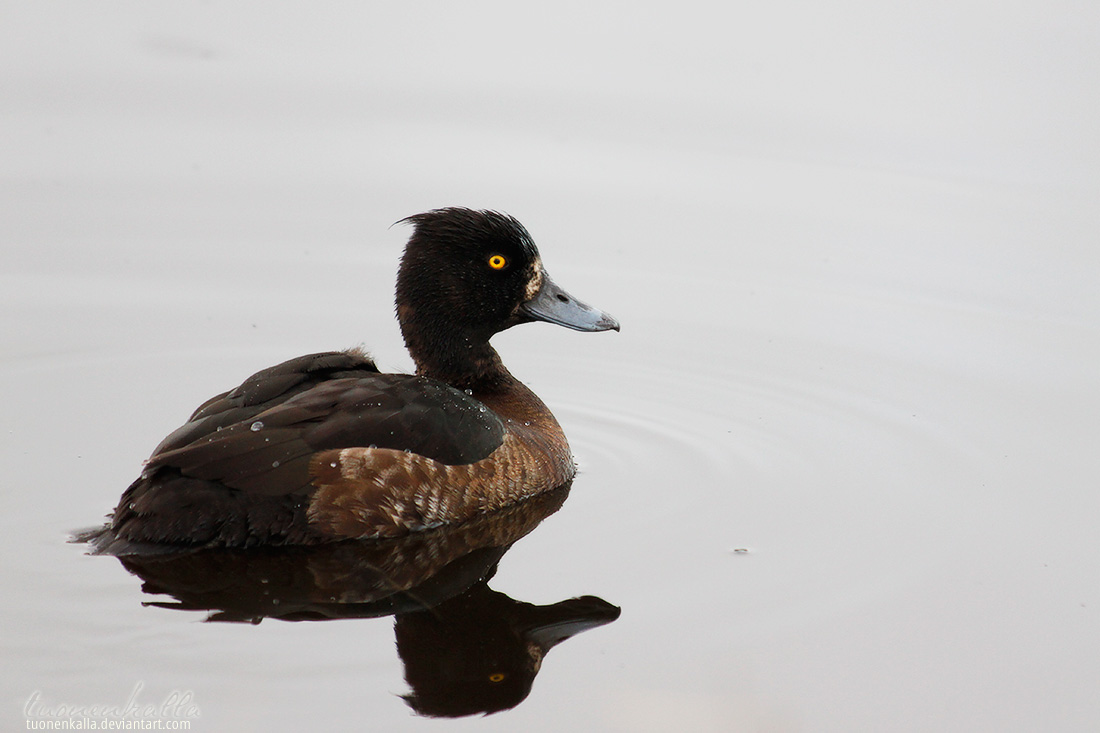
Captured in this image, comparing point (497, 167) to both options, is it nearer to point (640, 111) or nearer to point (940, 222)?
point (640, 111)

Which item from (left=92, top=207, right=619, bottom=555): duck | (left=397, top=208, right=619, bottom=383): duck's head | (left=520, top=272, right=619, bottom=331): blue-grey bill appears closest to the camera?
(left=92, top=207, right=619, bottom=555): duck

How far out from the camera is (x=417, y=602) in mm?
6453

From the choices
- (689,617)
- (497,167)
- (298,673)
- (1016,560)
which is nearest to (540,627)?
(689,617)

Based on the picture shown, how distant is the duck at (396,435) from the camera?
6672mm

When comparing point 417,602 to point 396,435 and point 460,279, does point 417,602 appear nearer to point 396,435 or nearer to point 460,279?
point 396,435

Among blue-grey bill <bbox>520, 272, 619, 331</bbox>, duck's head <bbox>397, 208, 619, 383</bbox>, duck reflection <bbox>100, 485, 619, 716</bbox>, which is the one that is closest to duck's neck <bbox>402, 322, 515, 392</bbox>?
duck's head <bbox>397, 208, 619, 383</bbox>

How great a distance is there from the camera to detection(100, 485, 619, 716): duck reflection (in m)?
5.82

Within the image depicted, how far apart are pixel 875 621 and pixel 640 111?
7.45 metres

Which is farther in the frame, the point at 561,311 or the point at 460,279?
the point at 561,311

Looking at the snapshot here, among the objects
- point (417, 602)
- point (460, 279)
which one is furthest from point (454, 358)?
point (417, 602)

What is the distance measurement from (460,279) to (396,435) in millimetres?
1316

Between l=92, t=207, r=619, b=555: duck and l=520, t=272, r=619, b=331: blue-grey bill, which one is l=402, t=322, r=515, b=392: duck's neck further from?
l=520, t=272, r=619, b=331: blue-grey bill

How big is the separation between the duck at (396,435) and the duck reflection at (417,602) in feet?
0.48

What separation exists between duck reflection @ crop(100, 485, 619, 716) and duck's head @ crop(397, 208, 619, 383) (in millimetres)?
1410
